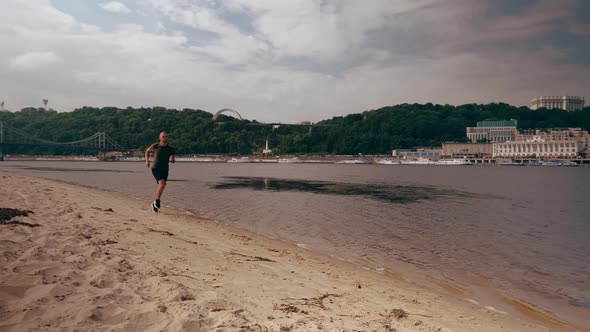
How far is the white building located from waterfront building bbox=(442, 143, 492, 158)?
12.1ft

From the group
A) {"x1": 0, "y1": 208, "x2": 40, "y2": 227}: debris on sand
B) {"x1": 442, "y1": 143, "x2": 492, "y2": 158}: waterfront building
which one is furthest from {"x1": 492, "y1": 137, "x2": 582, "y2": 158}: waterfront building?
{"x1": 0, "y1": 208, "x2": 40, "y2": 227}: debris on sand

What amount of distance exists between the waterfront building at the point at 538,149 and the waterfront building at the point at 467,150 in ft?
12.1

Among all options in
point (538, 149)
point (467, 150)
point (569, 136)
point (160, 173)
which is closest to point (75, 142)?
point (160, 173)

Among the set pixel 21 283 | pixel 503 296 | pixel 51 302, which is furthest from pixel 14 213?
pixel 503 296

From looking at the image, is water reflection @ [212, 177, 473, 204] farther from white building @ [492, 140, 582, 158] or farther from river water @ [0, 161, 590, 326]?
white building @ [492, 140, 582, 158]

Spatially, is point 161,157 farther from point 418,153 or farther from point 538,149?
point 538,149

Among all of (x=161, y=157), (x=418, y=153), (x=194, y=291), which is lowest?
(x=418, y=153)

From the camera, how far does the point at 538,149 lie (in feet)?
614

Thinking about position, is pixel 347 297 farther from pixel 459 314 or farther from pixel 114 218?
pixel 114 218

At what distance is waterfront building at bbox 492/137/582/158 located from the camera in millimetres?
178625

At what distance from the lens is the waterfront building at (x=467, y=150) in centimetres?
19188

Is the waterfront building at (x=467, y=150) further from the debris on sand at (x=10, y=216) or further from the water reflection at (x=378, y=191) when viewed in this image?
the debris on sand at (x=10, y=216)

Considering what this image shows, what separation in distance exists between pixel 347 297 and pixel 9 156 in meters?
189

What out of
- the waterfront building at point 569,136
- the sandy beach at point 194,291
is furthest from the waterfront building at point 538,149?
the sandy beach at point 194,291
